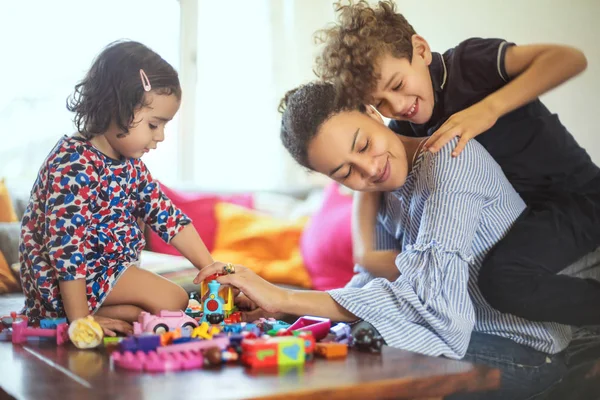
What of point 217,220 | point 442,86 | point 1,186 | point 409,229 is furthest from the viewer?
point 217,220

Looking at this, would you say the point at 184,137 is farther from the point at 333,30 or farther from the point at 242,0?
the point at 333,30

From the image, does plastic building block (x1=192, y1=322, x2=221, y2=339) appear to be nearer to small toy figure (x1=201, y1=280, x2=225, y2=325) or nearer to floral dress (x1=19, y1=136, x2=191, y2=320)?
small toy figure (x1=201, y1=280, x2=225, y2=325)

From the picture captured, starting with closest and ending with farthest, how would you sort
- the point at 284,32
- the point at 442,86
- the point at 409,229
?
the point at 409,229 < the point at 442,86 < the point at 284,32

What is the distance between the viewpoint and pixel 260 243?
9.43 feet

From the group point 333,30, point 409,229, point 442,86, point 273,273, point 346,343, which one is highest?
point 333,30

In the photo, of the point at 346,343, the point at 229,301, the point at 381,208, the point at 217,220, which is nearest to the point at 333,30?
the point at 381,208

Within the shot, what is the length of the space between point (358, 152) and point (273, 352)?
55 cm

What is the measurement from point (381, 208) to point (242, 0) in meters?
2.25

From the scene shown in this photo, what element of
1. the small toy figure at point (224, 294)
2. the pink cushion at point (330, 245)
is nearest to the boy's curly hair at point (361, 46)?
the small toy figure at point (224, 294)

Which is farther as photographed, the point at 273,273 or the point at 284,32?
the point at 284,32

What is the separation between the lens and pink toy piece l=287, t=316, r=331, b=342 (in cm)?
124

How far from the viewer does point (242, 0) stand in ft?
12.0

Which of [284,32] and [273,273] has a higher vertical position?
[284,32]

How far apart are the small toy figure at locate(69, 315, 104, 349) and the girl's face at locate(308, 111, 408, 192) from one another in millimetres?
575
